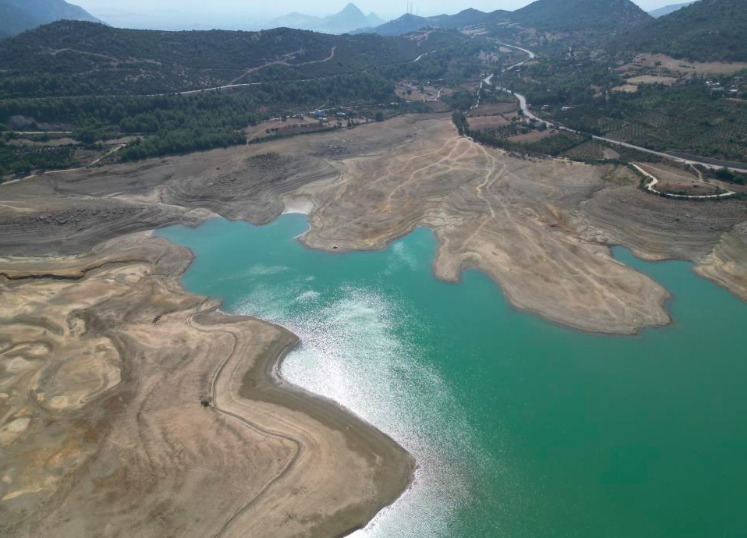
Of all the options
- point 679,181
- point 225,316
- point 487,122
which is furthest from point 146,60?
point 679,181

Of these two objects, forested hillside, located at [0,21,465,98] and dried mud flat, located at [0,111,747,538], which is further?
forested hillside, located at [0,21,465,98]

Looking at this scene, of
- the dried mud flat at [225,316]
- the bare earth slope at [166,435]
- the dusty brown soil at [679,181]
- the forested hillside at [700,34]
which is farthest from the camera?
the forested hillside at [700,34]

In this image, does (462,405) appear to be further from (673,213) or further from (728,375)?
(673,213)

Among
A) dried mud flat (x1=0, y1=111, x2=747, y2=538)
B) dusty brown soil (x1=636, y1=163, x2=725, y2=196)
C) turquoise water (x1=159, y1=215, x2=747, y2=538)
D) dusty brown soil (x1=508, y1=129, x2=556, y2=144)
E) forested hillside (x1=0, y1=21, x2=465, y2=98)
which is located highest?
forested hillside (x1=0, y1=21, x2=465, y2=98)

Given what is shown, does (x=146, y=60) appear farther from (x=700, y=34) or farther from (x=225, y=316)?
(x=700, y=34)

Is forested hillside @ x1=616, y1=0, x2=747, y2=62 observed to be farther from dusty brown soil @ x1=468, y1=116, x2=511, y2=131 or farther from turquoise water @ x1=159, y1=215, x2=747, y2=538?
turquoise water @ x1=159, y1=215, x2=747, y2=538

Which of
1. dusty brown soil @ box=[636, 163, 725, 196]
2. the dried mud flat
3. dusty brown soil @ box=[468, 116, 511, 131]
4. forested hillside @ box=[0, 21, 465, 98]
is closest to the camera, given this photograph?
the dried mud flat

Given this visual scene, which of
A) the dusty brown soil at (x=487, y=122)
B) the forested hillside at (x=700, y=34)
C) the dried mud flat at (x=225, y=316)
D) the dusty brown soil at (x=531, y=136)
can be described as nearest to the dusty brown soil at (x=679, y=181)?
the dried mud flat at (x=225, y=316)

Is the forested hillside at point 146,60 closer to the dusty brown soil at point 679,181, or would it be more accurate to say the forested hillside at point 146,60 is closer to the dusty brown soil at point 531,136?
the dusty brown soil at point 531,136

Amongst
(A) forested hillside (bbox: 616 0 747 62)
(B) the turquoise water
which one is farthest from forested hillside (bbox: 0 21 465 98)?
(A) forested hillside (bbox: 616 0 747 62)
